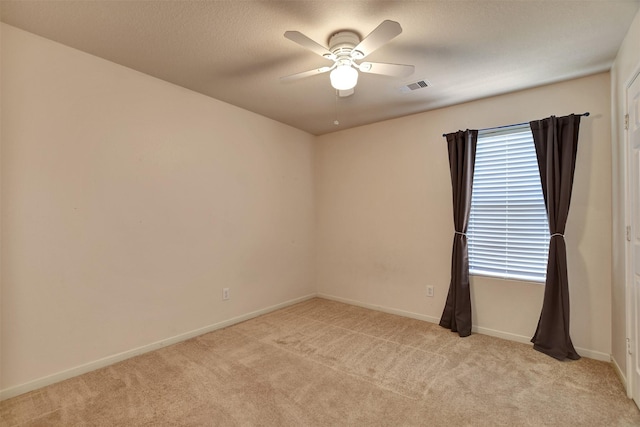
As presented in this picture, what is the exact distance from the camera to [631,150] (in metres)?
2.03

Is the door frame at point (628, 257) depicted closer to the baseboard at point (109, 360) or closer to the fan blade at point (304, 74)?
the fan blade at point (304, 74)

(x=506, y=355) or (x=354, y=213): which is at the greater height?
(x=354, y=213)

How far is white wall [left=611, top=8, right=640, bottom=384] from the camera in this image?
2.11m

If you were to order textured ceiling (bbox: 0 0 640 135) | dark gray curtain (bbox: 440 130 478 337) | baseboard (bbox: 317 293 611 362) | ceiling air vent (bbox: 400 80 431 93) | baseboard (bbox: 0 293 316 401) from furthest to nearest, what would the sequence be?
1. dark gray curtain (bbox: 440 130 478 337)
2. ceiling air vent (bbox: 400 80 431 93)
3. baseboard (bbox: 317 293 611 362)
4. baseboard (bbox: 0 293 316 401)
5. textured ceiling (bbox: 0 0 640 135)

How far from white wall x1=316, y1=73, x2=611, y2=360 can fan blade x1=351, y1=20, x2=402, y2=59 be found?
6.33ft

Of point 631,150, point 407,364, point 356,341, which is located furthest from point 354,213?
point 631,150

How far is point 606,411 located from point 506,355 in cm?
78

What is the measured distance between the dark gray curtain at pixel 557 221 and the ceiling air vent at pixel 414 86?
42.8 inches

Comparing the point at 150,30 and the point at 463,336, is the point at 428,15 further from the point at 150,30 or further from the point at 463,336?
the point at 463,336

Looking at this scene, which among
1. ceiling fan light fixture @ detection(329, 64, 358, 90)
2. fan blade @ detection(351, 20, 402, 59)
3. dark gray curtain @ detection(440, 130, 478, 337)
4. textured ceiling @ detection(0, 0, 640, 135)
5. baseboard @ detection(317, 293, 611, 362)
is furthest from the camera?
dark gray curtain @ detection(440, 130, 478, 337)

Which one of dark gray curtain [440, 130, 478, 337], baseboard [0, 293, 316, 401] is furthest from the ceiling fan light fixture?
baseboard [0, 293, 316, 401]

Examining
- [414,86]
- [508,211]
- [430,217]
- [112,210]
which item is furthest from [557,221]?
[112,210]

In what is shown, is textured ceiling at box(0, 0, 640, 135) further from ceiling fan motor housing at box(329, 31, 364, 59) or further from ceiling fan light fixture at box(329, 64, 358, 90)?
ceiling fan light fixture at box(329, 64, 358, 90)

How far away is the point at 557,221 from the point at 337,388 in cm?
234
